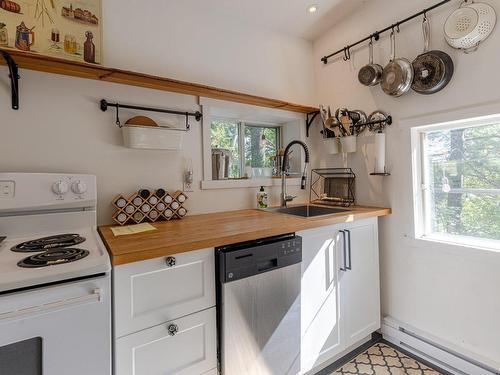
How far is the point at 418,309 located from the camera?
69.0 inches

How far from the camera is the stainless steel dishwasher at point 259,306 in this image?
115 centimetres

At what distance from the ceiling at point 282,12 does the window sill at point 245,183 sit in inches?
47.6

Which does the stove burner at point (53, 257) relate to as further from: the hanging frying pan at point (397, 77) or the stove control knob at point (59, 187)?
the hanging frying pan at point (397, 77)

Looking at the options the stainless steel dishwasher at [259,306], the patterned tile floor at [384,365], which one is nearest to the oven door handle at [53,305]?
the stainless steel dishwasher at [259,306]

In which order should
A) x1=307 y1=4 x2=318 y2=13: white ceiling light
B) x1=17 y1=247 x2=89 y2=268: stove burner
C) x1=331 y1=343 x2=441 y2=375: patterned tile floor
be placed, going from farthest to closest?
x1=307 y1=4 x2=318 y2=13: white ceiling light
x1=331 y1=343 x2=441 y2=375: patterned tile floor
x1=17 y1=247 x2=89 y2=268: stove burner

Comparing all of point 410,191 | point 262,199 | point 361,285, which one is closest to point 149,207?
point 262,199

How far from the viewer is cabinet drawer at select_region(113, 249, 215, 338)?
94 centimetres

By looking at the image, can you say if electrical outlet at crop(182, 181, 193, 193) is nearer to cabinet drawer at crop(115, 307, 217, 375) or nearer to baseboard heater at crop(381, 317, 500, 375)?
cabinet drawer at crop(115, 307, 217, 375)

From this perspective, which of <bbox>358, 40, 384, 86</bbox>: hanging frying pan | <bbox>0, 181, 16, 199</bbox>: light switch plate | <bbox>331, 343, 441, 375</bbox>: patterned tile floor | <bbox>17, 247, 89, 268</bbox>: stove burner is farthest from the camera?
<bbox>358, 40, 384, 86</bbox>: hanging frying pan

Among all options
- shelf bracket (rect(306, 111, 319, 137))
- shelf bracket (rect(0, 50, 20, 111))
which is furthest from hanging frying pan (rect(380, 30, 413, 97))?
shelf bracket (rect(0, 50, 20, 111))

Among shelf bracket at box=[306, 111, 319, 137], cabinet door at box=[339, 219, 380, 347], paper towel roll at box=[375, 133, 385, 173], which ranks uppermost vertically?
shelf bracket at box=[306, 111, 319, 137]

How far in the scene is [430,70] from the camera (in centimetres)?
157

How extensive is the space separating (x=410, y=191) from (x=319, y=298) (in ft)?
3.11

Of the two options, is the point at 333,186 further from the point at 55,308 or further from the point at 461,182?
the point at 55,308
